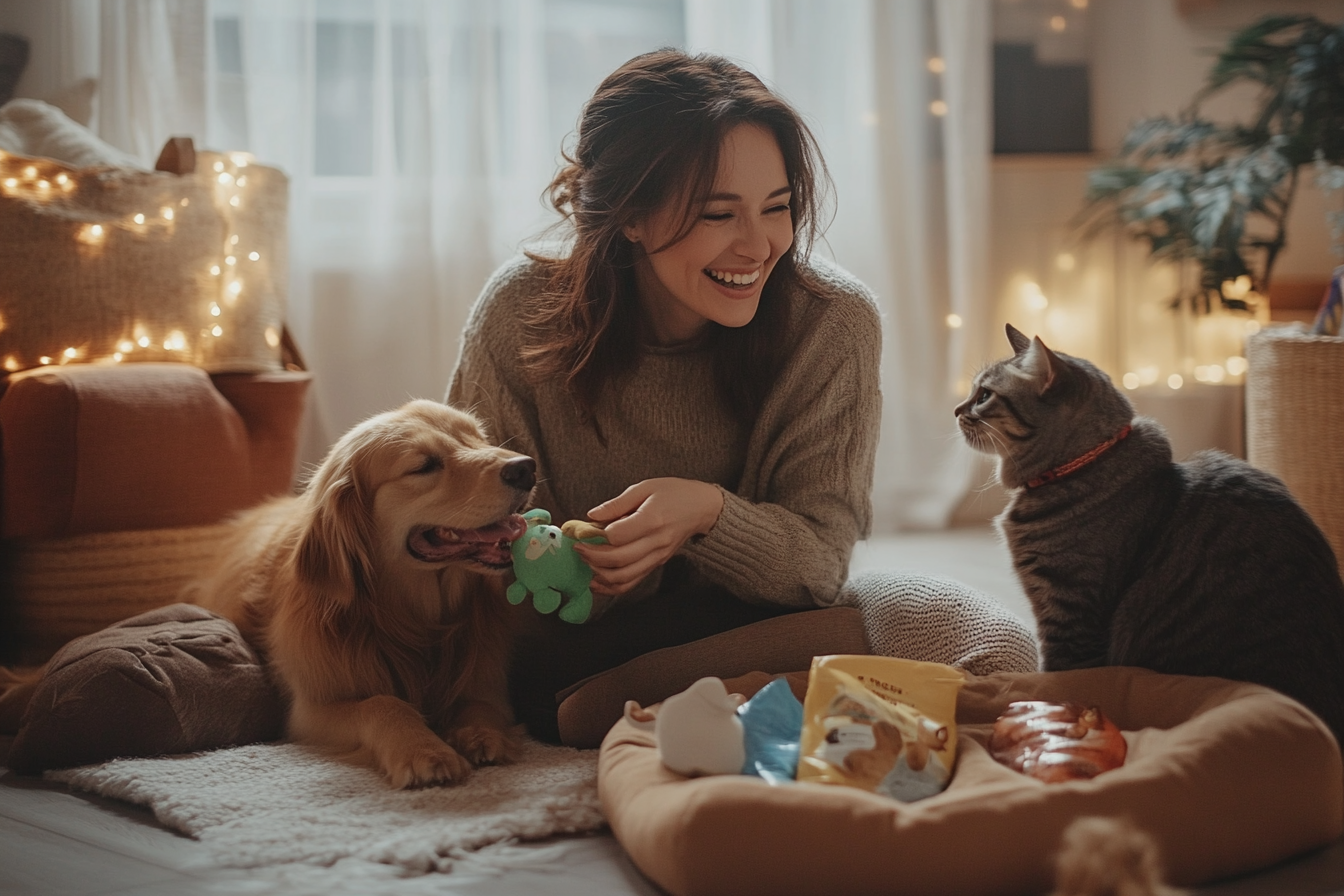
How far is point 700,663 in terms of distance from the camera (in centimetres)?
179

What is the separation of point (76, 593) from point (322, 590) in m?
0.81

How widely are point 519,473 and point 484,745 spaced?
0.40m

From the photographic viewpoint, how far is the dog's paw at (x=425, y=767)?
157 cm

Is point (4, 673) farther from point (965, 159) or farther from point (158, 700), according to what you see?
point (965, 159)

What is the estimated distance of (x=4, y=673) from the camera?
2.02 m

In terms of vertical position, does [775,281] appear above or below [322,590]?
above

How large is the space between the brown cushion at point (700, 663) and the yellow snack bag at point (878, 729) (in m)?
0.39

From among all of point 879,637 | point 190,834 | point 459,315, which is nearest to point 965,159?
point 459,315

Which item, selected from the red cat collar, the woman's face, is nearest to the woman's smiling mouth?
the woman's face


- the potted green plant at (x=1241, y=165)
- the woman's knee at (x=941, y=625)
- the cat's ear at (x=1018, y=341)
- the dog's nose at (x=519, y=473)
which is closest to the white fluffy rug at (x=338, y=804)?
the dog's nose at (x=519, y=473)

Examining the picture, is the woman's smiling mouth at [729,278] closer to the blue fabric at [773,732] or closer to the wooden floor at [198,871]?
the blue fabric at [773,732]

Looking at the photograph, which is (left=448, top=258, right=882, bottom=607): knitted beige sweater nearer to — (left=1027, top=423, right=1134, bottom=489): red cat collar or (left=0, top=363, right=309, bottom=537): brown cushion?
(left=1027, top=423, right=1134, bottom=489): red cat collar

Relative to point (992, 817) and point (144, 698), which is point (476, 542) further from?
point (992, 817)

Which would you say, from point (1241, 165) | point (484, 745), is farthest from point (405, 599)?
point (1241, 165)
